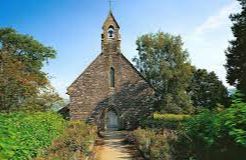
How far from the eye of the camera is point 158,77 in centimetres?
6525

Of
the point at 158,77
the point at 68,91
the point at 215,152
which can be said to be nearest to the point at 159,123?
the point at 68,91

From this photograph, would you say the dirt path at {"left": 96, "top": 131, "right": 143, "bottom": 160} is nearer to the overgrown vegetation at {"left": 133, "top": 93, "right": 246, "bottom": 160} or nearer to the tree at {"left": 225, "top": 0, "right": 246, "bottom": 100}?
the overgrown vegetation at {"left": 133, "top": 93, "right": 246, "bottom": 160}

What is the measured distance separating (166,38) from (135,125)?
2506cm

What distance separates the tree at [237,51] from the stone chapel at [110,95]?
7.52 metres

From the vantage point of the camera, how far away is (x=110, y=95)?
1690 inches

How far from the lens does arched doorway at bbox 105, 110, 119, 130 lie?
42669 mm

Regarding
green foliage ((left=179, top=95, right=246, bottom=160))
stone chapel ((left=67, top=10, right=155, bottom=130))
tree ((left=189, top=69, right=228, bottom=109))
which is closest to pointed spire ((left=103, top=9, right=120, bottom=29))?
stone chapel ((left=67, top=10, right=155, bottom=130))

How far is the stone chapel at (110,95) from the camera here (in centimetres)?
4266

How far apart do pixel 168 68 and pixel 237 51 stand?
23.5 meters

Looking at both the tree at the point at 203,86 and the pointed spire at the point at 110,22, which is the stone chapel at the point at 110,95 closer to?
the pointed spire at the point at 110,22

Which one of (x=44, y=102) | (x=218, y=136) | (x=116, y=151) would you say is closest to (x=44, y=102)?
(x=44, y=102)

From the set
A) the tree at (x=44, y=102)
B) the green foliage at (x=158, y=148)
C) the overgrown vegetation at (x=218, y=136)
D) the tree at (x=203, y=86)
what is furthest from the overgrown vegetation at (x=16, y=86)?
the tree at (x=203, y=86)

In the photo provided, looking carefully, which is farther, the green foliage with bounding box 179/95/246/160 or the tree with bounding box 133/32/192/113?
the tree with bounding box 133/32/192/113

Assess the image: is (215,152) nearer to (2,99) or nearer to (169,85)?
(2,99)
